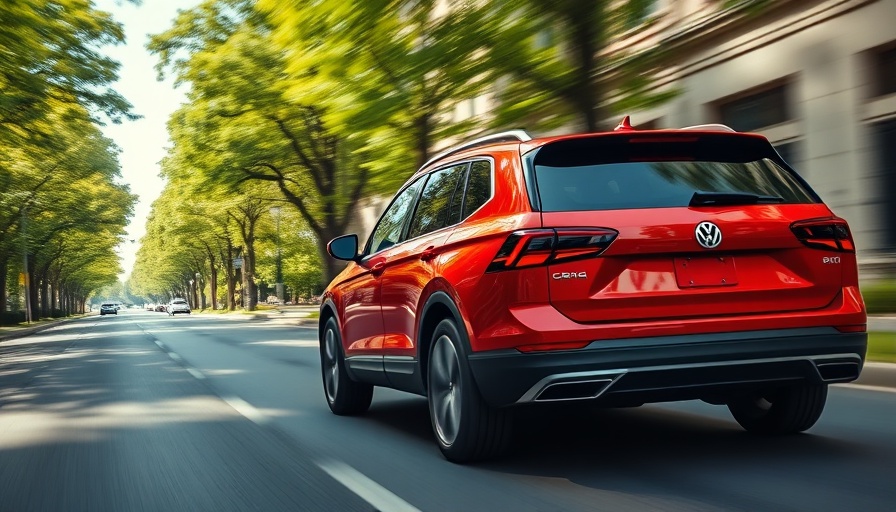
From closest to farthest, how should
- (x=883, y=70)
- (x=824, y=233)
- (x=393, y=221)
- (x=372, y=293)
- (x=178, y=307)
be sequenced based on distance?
(x=824, y=233) → (x=372, y=293) → (x=393, y=221) → (x=883, y=70) → (x=178, y=307)

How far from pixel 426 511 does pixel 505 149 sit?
6.70 feet

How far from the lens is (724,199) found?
4945mm

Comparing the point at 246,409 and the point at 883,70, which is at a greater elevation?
the point at 883,70

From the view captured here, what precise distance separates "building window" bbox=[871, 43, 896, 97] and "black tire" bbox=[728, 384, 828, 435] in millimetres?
11674

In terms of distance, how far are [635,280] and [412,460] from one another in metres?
1.91

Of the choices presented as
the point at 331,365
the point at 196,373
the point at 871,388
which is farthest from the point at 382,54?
the point at 871,388

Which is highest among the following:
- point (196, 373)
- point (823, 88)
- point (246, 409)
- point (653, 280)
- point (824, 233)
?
point (823, 88)

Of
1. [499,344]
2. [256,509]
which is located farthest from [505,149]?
[256,509]

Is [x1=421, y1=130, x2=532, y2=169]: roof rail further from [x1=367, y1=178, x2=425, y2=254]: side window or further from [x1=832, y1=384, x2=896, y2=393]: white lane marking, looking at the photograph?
[x1=832, y1=384, x2=896, y2=393]: white lane marking

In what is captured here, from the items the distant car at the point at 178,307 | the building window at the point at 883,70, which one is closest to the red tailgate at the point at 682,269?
the building window at the point at 883,70

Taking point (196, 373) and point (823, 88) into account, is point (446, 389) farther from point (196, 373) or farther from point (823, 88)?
point (823, 88)

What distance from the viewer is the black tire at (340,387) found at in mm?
8016

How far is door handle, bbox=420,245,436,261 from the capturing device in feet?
18.7

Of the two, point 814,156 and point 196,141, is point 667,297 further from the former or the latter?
point 196,141
